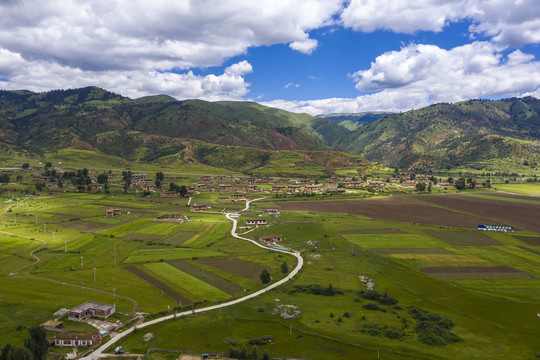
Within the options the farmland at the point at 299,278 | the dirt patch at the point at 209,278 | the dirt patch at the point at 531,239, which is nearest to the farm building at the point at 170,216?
the farmland at the point at 299,278

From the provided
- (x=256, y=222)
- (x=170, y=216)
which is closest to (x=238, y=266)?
(x=256, y=222)

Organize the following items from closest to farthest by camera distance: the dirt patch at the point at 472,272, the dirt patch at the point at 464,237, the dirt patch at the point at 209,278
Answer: the dirt patch at the point at 209,278 < the dirt patch at the point at 472,272 < the dirt patch at the point at 464,237

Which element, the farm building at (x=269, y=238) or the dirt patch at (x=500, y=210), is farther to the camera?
the dirt patch at (x=500, y=210)

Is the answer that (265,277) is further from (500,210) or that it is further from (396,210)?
(500,210)

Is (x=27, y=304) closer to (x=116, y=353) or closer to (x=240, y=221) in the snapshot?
(x=116, y=353)

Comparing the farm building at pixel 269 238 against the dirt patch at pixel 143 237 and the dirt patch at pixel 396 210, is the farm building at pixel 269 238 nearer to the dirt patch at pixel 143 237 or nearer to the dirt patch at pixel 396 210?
the dirt patch at pixel 143 237

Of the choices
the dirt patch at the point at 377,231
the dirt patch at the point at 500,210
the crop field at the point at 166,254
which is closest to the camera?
the crop field at the point at 166,254

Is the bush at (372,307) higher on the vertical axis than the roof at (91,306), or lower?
lower

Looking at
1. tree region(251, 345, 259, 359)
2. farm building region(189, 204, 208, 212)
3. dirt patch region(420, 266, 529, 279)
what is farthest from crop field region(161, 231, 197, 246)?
dirt patch region(420, 266, 529, 279)

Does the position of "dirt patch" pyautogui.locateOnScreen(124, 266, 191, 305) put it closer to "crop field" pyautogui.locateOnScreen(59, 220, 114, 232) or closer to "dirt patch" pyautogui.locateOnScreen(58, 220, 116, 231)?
"crop field" pyautogui.locateOnScreen(59, 220, 114, 232)
